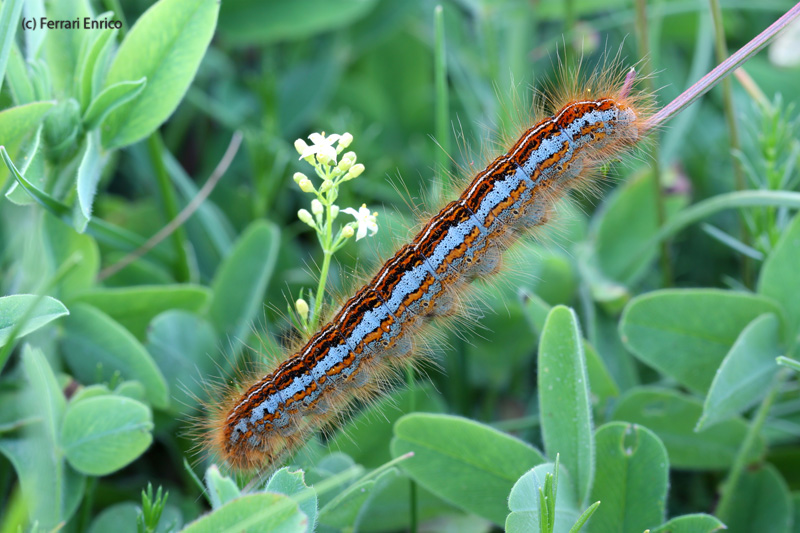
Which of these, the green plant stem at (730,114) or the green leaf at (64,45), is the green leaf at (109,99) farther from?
the green plant stem at (730,114)

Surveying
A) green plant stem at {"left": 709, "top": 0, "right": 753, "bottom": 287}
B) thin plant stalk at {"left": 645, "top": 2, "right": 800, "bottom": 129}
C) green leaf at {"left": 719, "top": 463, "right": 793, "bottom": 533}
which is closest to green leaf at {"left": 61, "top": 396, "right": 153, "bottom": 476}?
thin plant stalk at {"left": 645, "top": 2, "right": 800, "bottom": 129}

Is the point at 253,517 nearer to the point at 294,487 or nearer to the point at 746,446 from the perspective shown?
the point at 294,487

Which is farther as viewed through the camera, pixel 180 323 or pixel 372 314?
pixel 180 323

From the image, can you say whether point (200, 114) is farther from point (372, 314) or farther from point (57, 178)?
point (372, 314)

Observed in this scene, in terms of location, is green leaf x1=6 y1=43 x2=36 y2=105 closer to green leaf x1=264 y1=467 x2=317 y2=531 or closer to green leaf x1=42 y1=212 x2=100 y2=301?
green leaf x1=42 y1=212 x2=100 y2=301

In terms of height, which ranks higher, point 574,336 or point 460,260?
point 460,260

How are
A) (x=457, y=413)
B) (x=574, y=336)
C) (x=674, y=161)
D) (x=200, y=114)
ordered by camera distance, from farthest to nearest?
(x=200, y=114) → (x=674, y=161) → (x=457, y=413) → (x=574, y=336)

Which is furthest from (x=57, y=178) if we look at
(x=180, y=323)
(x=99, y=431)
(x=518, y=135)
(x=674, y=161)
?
(x=674, y=161)

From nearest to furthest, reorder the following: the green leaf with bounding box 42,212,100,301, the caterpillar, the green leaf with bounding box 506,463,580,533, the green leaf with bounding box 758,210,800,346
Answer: the green leaf with bounding box 506,463,580,533 < the caterpillar < the green leaf with bounding box 758,210,800,346 < the green leaf with bounding box 42,212,100,301
